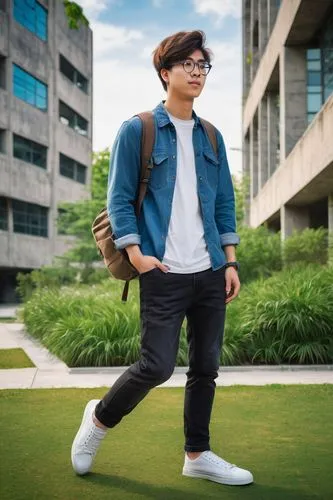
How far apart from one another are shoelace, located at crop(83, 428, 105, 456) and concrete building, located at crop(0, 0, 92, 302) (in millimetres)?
36059

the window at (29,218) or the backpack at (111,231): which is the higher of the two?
A: the window at (29,218)

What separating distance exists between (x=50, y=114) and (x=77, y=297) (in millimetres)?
34650

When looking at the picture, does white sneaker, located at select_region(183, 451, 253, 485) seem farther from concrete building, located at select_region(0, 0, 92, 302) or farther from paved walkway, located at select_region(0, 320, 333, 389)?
concrete building, located at select_region(0, 0, 92, 302)

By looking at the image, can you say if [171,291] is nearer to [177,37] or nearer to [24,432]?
[177,37]

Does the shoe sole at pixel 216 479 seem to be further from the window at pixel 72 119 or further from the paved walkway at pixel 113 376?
the window at pixel 72 119

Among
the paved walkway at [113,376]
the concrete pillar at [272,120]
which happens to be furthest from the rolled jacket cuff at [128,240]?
A: the concrete pillar at [272,120]

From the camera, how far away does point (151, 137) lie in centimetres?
384

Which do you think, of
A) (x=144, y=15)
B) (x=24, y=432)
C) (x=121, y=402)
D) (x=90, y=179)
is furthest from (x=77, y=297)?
(x=90, y=179)

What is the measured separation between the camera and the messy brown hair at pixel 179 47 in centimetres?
383

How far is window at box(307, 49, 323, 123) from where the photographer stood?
24.3 metres

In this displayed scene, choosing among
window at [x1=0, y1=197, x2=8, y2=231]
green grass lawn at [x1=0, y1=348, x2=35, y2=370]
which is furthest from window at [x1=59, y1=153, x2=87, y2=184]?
green grass lawn at [x1=0, y1=348, x2=35, y2=370]

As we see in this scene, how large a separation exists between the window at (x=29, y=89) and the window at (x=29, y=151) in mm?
2429

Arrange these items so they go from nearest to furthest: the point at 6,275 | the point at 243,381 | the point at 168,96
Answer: the point at 168,96
the point at 243,381
the point at 6,275

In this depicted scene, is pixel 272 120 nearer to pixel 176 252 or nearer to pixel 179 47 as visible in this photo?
pixel 179 47
